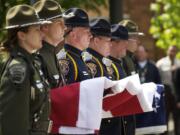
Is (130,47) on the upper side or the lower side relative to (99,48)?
upper

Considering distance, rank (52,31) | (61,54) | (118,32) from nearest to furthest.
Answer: (52,31), (61,54), (118,32)

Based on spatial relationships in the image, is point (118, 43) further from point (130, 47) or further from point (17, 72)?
point (17, 72)

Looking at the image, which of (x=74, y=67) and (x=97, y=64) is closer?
(x=74, y=67)

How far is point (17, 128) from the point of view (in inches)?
237

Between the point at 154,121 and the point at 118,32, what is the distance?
3.81 ft

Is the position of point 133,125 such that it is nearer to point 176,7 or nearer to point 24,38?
point 24,38

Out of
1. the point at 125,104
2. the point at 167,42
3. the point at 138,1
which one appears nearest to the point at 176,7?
the point at 167,42

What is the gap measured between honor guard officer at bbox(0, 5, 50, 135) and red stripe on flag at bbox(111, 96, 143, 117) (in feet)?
4.88

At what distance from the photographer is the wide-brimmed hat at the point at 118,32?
945cm

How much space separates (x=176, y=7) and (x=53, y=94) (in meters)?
11.6

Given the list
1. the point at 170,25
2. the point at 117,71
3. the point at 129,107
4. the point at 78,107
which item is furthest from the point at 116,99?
the point at 170,25

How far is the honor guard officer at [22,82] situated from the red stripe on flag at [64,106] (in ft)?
0.90

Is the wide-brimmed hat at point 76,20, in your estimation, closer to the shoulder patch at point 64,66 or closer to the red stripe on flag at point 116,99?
the shoulder patch at point 64,66

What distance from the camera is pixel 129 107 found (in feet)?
26.0
